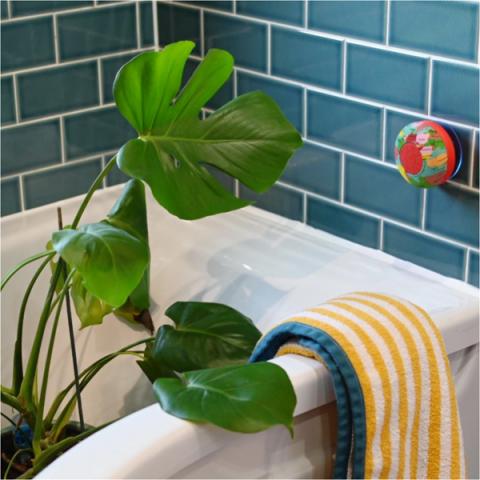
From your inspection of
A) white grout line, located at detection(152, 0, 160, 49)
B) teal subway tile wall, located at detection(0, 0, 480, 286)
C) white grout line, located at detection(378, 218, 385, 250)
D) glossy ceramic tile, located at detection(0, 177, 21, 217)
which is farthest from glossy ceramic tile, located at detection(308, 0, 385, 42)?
glossy ceramic tile, located at detection(0, 177, 21, 217)

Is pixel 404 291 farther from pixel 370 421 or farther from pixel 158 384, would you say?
pixel 158 384

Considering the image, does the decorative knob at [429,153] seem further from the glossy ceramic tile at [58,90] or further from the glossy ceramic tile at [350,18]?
the glossy ceramic tile at [58,90]

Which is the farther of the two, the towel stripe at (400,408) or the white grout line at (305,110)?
the white grout line at (305,110)

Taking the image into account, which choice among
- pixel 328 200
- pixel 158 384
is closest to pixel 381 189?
pixel 328 200

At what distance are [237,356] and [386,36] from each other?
60 cm

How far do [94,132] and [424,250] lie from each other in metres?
0.76

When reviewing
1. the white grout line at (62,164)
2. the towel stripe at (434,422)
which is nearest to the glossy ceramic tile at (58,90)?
the white grout line at (62,164)

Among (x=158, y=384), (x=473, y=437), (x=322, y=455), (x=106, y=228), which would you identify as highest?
(x=106, y=228)

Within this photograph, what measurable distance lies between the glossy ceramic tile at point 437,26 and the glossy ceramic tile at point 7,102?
0.74 meters

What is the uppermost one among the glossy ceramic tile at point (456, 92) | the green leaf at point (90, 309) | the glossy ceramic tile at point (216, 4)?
the glossy ceramic tile at point (216, 4)

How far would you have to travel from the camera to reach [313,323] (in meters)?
1.33

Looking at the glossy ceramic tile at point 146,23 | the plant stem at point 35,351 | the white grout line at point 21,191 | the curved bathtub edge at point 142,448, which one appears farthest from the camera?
the glossy ceramic tile at point 146,23

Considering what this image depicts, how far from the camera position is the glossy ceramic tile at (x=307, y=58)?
1.77 meters

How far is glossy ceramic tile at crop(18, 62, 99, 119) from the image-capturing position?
1950 millimetres
